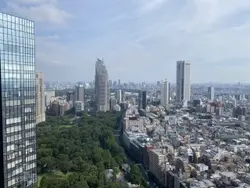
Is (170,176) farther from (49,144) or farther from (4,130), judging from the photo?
(4,130)

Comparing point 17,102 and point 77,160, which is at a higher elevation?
point 17,102

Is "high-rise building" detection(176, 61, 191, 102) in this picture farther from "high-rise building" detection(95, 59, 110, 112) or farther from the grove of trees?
the grove of trees

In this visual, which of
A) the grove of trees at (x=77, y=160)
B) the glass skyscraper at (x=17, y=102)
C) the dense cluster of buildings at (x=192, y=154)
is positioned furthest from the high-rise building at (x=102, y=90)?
the glass skyscraper at (x=17, y=102)

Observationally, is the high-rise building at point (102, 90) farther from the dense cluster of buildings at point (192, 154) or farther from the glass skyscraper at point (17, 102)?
the glass skyscraper at point (17, 102)

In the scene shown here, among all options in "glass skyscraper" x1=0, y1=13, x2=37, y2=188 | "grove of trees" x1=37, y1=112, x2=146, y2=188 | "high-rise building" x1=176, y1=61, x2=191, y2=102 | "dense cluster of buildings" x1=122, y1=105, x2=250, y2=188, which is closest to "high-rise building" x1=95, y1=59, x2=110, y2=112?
"dense cluster of buildings" x1=122, y1=105, x2=250, y2=188

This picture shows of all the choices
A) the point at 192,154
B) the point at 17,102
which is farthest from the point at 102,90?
the point at 17,102

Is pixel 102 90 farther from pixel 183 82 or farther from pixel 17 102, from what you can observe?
pixel 17 102

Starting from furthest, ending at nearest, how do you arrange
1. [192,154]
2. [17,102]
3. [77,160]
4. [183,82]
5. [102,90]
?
[183,82] < [102,90] < [192,154] < [77,160] < [17,102]

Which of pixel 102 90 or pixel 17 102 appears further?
pixel 102 90
